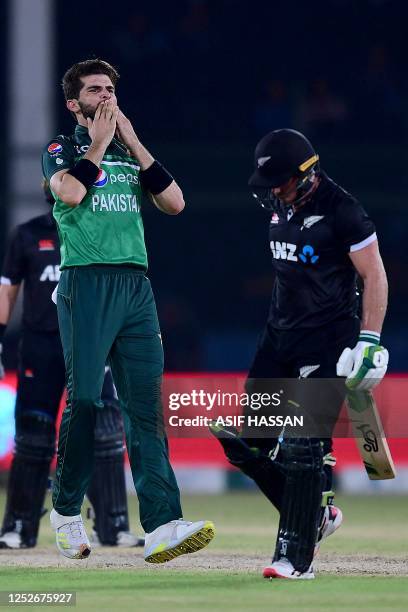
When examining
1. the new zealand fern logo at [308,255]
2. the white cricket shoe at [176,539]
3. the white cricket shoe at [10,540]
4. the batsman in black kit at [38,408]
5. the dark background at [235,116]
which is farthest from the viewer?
the dark background at [235,116]

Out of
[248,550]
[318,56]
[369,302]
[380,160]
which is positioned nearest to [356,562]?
[248,550]

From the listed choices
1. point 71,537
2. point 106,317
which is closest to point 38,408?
point 71,537

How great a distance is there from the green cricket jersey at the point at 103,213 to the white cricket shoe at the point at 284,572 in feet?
4.69

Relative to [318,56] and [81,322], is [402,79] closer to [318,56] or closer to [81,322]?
[318,56]

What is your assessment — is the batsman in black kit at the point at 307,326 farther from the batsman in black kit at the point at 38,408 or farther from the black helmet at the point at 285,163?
the batsman in black kit at the point at 38,408

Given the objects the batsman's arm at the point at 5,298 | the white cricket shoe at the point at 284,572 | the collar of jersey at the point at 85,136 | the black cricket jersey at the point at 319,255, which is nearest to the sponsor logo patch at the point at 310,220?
the black cricket jersey at the point at 319,255

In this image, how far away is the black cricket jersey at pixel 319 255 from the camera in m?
6.27

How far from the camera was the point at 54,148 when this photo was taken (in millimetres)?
6344

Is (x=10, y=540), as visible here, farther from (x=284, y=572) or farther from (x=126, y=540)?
(x=284, y=572)

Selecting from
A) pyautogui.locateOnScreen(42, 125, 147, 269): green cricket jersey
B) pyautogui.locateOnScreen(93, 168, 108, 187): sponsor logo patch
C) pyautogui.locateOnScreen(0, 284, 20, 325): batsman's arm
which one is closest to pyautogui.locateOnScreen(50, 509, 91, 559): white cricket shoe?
pyautogui.locateOnScreen(42, 125, 147, 269): green cricket jersey

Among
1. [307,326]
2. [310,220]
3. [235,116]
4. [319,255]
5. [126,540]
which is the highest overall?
[235,116]

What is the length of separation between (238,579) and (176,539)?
1.20ft

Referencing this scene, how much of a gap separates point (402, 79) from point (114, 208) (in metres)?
12.7

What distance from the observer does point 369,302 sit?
20.3 feet
